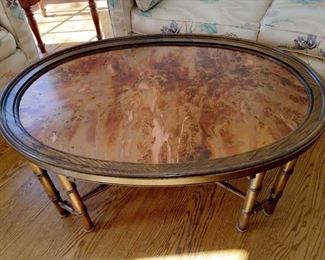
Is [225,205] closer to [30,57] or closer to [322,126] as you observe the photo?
[322,126]

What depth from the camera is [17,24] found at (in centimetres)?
162

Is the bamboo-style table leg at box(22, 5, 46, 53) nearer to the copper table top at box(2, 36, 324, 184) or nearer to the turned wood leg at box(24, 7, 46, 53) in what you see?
the turned wood leg at box(24, 7, 46, 53)

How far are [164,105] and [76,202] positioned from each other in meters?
0.41

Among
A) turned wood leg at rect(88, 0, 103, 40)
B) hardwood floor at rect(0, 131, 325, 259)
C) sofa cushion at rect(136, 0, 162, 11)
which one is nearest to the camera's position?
hardwood floor at rect(0, 131, 325, 259)

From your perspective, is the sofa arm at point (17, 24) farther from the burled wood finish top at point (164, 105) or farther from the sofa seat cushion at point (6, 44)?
the burled wood finish top at point (164, 105)

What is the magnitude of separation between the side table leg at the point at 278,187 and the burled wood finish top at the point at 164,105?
0.53 ft

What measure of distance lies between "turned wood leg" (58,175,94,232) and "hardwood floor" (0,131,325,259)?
1.7 inches

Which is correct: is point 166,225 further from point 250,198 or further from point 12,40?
point 12,40

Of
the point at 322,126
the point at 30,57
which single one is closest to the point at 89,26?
the point at 30,57

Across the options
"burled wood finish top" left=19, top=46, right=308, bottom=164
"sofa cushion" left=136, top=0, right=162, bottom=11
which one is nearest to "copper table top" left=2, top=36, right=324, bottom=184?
"burled wood finish top" left=19, top=46, right=308, bottom=164

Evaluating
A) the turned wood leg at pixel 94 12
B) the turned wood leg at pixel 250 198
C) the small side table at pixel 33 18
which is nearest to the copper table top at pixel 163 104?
the turned wood leg at pixel 250 198

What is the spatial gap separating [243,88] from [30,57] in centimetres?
128

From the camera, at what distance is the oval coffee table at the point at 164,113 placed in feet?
2.48

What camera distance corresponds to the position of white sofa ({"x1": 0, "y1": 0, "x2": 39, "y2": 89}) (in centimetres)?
156
